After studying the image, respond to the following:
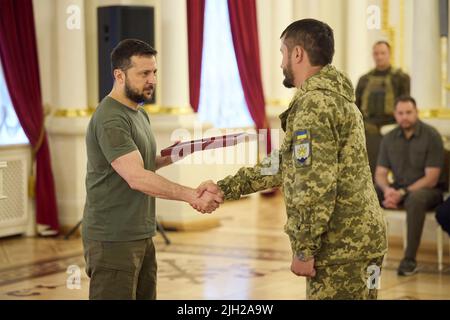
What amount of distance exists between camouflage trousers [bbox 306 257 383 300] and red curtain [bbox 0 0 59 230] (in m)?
5.71

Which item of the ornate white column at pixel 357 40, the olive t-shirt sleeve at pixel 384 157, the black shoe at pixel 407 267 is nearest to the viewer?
the black shoe at pixel 407 267

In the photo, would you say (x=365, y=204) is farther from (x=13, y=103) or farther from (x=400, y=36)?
(x=400, y=36)

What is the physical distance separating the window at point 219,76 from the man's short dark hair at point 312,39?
25.4 feet

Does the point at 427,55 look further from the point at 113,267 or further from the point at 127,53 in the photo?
the point at 113,267

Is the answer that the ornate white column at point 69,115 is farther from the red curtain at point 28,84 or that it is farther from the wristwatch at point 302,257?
the wristwatch at point 302,257

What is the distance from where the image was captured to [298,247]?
3225 millimetres

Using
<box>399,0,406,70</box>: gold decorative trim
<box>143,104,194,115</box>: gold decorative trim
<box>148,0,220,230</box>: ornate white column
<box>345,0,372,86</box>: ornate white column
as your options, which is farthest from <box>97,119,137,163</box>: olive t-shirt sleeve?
Answer: <box>399,0,406,70</box>: gold decorative trim

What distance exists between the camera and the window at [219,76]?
36.4 feet

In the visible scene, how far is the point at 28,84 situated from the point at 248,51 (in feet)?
8.94

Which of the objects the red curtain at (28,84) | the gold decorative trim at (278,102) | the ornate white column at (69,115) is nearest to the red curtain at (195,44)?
the ornate white column at (69,115)

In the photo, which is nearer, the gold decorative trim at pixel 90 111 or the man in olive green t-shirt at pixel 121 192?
the man in olive green t-shirt at pixel 121 192

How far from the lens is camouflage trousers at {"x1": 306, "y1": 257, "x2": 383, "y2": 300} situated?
10.8 ft

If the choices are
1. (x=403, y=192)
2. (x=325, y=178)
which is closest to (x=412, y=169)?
(x=403, y=192)

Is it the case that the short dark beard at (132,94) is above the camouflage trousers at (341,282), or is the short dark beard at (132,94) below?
above
